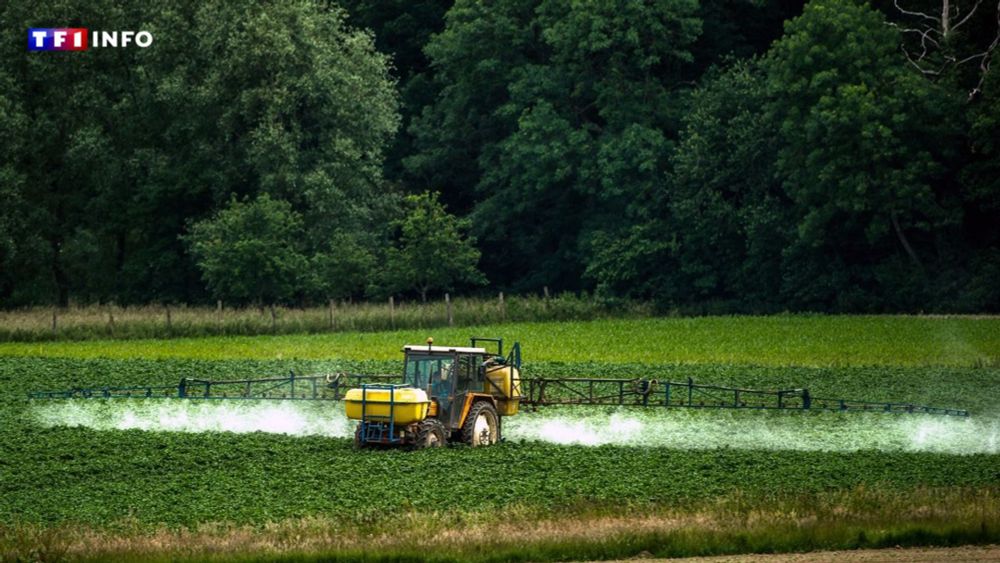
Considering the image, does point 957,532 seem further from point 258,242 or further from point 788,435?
point 258,242

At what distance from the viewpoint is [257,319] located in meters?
67.8

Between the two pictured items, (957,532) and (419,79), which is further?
(419,79)

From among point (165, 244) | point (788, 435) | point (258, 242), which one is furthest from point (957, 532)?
point (165, 244)

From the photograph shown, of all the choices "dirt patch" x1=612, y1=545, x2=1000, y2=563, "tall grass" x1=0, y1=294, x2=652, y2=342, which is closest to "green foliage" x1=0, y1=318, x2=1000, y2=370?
"tall grass" x1=0, y1=294, x2=652, y2=342

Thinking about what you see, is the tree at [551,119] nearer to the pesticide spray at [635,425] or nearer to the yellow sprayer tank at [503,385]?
the pesticide spray at [635,425]

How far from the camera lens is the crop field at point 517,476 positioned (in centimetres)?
2411

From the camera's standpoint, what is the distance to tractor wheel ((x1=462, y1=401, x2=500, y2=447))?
33.4 metres

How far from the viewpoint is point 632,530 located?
2445 cm

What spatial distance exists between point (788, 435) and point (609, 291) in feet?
144

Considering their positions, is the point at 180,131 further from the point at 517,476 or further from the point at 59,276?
the point at 517,476

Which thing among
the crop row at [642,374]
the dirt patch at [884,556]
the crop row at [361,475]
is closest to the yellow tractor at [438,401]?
the crop row at [361,475]

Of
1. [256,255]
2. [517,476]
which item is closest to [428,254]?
[256,255]

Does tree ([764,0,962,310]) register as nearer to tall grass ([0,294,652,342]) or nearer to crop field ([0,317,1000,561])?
tall grass ([0,294,652,342])

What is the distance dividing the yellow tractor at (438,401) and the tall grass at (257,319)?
33.6m
